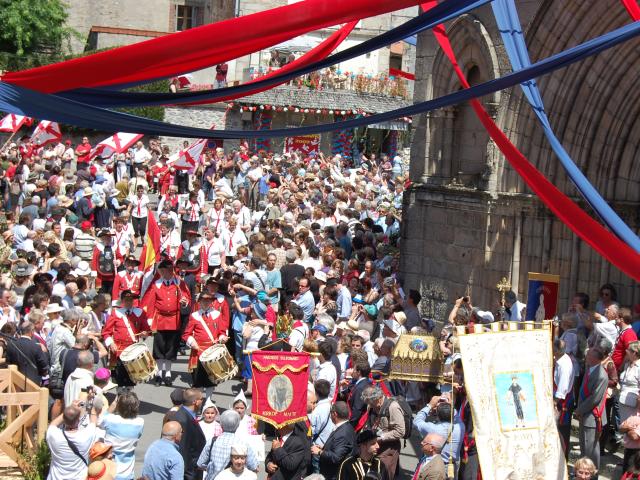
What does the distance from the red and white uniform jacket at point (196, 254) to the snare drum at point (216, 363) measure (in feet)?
17.0

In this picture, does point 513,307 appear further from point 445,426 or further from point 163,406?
point 445,426

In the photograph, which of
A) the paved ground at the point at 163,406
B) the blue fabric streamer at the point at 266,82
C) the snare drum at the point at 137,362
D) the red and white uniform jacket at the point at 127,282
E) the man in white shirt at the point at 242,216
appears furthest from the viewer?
the man in white shirt at the point at 242,216

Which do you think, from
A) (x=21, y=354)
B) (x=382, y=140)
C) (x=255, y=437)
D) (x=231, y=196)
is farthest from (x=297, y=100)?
(x=255, y=437)

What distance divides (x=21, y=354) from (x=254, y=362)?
112 inches

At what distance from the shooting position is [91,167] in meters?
26.2

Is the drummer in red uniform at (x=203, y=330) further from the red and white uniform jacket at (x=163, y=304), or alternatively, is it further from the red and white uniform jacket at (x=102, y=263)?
the red and white uniform jacket at (x=102, y=263)

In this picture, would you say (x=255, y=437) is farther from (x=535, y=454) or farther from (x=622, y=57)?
(x=622, y=57)

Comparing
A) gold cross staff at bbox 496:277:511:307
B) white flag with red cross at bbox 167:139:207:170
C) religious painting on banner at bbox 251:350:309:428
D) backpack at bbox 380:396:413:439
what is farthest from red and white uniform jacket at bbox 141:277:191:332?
white flag with red cross at bbox 167:139:207:170

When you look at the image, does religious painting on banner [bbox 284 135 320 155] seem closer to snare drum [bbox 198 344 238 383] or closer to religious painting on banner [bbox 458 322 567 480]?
snare drum [bbox 198 344 238 383]

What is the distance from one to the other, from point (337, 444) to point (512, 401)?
1786 mm

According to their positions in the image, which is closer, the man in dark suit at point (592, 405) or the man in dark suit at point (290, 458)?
the man in dark suit at point (290, 458)

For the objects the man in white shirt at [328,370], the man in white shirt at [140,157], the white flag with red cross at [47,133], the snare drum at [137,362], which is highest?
the white flag with red cross at [47,133]

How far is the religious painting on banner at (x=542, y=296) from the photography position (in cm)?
1540

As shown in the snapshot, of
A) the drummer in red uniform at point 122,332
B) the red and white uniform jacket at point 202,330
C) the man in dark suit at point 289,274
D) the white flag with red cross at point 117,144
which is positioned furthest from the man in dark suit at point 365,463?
the white flag with red cross at point 117,144
